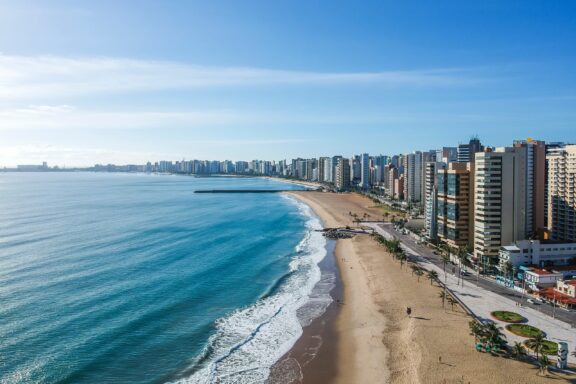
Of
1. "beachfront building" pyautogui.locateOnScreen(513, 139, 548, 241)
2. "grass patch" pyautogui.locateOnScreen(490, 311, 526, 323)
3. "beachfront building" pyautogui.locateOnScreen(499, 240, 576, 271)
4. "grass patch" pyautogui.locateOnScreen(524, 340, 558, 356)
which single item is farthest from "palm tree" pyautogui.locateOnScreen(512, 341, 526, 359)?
"beachfront building" pyautogui.locateOnScreen(513, 139, 548, 241)

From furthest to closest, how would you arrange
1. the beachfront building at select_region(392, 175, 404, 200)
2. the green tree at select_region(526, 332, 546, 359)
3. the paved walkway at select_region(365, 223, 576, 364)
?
1. the beachfront building at select_region(392, 175, 404, 200)
2. the paved walkway at select_region(365, 223, 576, 364)
3. the green tree at select_region(526, 332, 546, 359)

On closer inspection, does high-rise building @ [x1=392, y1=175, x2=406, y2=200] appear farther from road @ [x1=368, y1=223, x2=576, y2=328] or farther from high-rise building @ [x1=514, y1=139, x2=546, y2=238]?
high-rise building @ [x1=514, y1=139, x2=546, y2=238]

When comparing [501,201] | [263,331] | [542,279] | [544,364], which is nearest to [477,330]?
[544,364]

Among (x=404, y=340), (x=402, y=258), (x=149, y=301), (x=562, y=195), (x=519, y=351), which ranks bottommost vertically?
(x=404, y=340)

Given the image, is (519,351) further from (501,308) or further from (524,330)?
(501,308)

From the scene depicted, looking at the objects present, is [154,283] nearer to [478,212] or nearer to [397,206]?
[478,212]
